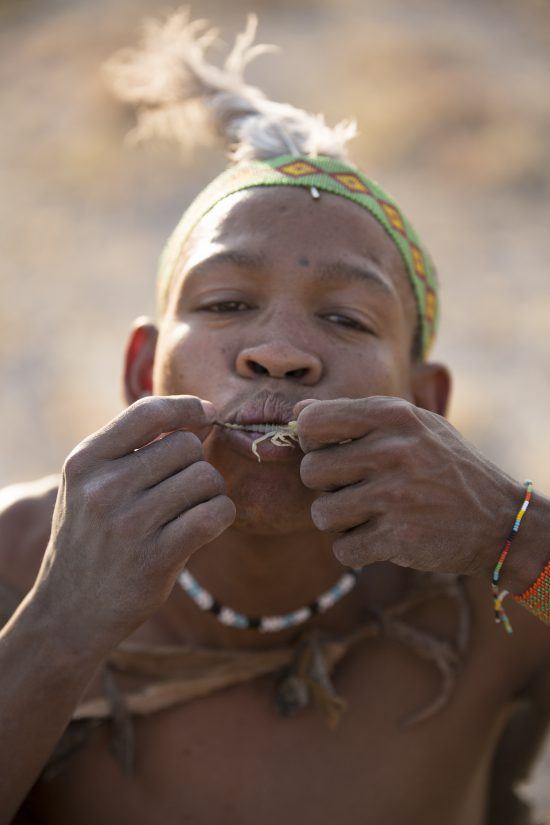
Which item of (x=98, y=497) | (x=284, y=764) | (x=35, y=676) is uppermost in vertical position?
(x=98, y=497)

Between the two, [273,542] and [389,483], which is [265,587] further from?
[389,483]

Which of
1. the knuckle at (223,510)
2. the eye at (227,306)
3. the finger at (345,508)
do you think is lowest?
the finger at (345,508)

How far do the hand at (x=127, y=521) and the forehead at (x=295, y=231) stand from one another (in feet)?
2.49

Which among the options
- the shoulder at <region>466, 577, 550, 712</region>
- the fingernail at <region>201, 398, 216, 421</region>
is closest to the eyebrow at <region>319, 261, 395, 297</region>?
the fingernail at <region>201, 398, 216, 421</region>

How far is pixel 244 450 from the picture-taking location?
220 centimetres

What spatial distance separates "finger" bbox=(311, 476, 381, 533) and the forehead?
81cm

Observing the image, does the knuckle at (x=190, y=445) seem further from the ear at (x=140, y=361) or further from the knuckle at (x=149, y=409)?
the ear at (x=140, y=361)

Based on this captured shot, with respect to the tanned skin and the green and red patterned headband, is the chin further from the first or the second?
the green and red patterned headband

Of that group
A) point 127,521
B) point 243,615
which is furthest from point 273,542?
point 127,521

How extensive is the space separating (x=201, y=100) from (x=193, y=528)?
6.90 ft

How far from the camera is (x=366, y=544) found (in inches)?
78.2

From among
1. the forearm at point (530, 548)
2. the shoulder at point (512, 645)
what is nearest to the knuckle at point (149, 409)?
the forearm at point (530, 548)

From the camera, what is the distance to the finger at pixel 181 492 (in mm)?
1956

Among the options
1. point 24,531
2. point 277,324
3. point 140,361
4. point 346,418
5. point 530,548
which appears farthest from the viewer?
point 140,361
